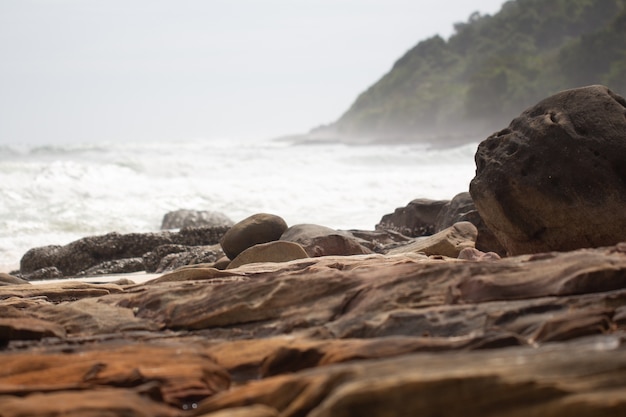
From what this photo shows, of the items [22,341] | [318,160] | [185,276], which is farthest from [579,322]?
[318,160]

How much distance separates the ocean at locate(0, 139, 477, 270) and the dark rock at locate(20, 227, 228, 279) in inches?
82.7

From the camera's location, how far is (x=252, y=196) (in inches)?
851

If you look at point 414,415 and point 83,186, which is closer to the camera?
point 414,415

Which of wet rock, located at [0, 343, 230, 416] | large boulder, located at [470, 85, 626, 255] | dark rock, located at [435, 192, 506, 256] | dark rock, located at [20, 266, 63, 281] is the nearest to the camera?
wet rock, located at [0, 343, 230, 416]

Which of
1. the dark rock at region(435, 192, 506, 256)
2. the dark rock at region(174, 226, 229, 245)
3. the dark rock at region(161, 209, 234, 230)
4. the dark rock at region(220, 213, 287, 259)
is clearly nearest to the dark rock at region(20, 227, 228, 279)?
the dark rock at region(174, 226, 229, 245)

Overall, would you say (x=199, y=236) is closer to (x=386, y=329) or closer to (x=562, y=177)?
(x=562, y=177)

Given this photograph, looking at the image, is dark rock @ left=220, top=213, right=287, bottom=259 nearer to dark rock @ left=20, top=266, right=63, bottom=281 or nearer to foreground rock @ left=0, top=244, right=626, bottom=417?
dark rock @ left=20, top=266, right=63, bottom=281

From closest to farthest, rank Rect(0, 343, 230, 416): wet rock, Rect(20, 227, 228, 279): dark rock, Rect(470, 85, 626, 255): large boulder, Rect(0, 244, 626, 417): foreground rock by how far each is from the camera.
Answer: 1. Rect(0, 244, 626, 417): foreground rock
2. Rect(0, 343, 230, 416): wet rock
3. Rect(470, 85, 626, 255): large boulder
4. Rect(20, 227, 228, 279): dark rock

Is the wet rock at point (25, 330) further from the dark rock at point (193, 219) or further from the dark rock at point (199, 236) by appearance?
the dark rock at point (193, 219)

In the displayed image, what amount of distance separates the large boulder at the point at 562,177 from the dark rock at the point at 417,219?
192 inches

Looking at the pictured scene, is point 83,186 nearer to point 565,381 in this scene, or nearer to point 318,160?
point 318,160

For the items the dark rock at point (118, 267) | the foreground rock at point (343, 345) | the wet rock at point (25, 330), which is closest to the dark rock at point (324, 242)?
the dark rock at point (118, 267)

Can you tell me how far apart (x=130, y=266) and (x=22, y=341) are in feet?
20.5

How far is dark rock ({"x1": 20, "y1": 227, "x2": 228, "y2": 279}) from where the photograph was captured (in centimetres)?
1069
